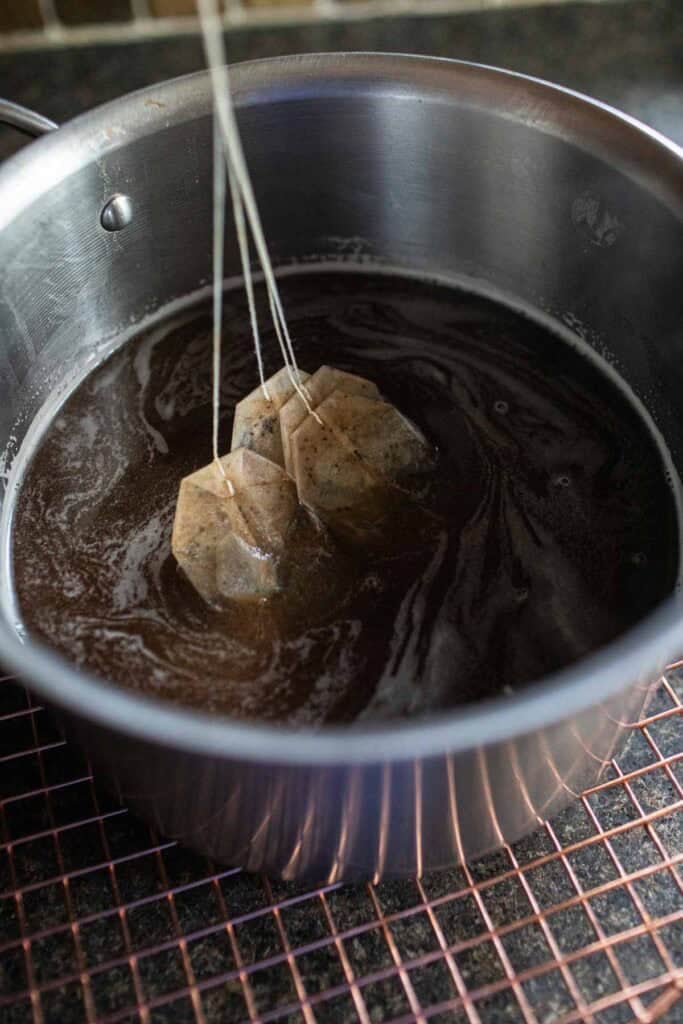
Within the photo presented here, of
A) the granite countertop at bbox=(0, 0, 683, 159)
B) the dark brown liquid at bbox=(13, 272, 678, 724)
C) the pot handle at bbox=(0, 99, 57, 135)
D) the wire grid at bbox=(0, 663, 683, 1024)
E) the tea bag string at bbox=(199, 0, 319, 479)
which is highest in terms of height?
the granite countertop at bbox=(0, 0, 683, 159)

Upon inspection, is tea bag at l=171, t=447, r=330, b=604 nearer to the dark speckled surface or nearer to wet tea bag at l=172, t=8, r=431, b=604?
wet tea bag at l=172, t=8, r=431, b=604

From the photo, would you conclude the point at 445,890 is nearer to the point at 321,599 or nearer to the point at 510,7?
the point at 321,599

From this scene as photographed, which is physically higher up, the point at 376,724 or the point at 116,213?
the point at 116,213

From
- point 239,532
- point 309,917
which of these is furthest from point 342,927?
point 239,532

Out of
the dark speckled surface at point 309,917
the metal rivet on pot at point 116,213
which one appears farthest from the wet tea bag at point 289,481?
the dark speckled surface at point 309,917

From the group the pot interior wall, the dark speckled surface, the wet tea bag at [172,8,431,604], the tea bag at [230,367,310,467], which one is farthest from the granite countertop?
the dark speckled surface

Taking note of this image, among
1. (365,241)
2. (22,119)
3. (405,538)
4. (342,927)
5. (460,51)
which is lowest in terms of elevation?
(342,927)

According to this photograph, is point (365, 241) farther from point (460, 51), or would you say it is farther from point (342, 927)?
point (342, 927)
